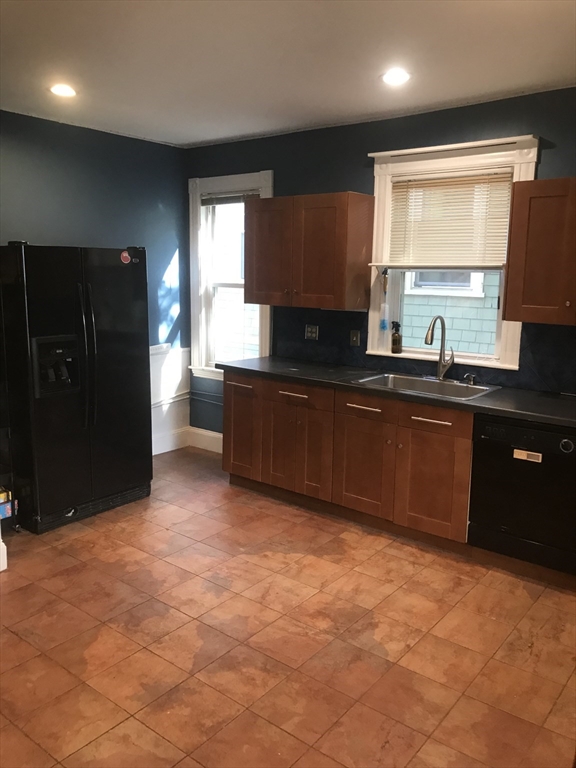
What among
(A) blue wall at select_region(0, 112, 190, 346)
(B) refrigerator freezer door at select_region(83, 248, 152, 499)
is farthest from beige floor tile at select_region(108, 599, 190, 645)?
(A) blue wall at select_region(0, 112, 190, 346)

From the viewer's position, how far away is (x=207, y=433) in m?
5.41

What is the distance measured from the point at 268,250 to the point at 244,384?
3.08 ft

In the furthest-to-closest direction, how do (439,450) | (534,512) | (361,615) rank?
1. (439,450)
2. (534,512)
3. (361,615)

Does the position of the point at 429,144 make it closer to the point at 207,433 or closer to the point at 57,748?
the point at 207,433

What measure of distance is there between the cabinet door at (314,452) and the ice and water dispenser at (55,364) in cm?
143

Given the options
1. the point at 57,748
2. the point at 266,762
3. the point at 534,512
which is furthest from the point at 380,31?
the point at 57,748

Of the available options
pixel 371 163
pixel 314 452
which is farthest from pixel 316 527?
pixel 371 163

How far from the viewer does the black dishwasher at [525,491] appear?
302 cm

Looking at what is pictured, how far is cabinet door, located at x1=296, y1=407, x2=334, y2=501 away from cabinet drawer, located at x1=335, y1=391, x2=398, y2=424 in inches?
5.0

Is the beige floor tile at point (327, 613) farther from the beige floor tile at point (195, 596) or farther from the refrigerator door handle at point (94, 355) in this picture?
the refrigerator door handle at point (94, 355)

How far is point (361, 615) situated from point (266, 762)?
0.97 m

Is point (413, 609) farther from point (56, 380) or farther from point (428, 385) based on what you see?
point (56, 380)

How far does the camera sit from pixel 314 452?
158 inches

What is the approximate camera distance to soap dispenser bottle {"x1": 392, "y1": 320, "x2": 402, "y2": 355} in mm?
4141
